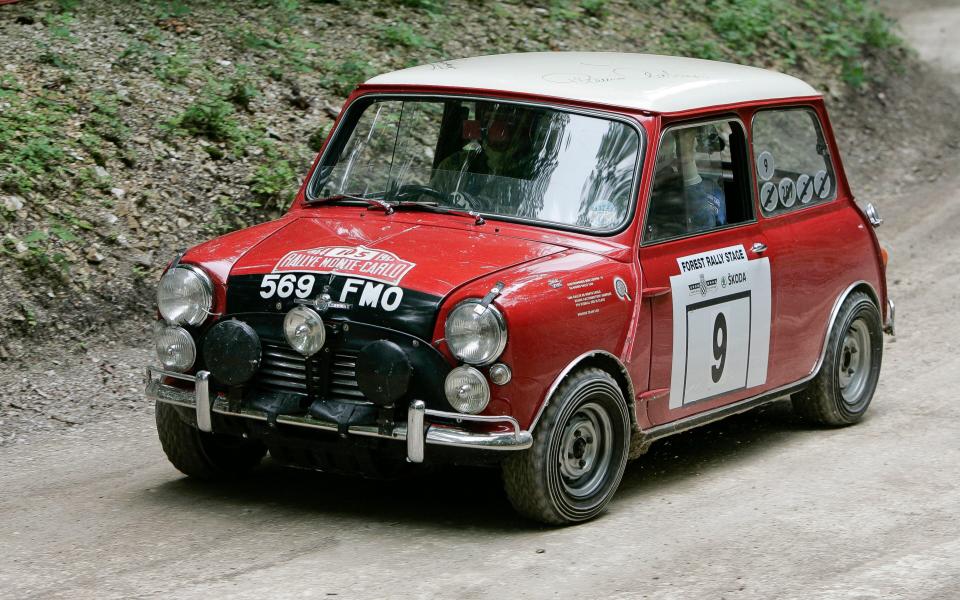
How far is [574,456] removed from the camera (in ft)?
19.2

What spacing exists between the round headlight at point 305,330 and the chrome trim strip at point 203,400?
1.41 ft

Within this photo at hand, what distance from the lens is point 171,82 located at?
11.0 m

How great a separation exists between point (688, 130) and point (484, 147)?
0.99 m

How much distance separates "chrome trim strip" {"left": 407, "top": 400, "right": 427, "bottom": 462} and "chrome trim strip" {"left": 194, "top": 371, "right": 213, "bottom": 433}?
→ 0.93 meters

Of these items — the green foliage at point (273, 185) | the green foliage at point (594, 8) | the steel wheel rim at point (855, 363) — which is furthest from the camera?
the green foliage at point (594, 8)

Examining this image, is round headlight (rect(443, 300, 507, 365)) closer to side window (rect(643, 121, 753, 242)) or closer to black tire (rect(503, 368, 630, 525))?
black tire (rect(503, 368, 630, 525))

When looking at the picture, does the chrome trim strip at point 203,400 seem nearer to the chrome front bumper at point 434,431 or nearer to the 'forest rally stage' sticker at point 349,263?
the chrome front bumper at point 434,431

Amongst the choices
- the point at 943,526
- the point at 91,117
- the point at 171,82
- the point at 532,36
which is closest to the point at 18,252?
the point at 91,117

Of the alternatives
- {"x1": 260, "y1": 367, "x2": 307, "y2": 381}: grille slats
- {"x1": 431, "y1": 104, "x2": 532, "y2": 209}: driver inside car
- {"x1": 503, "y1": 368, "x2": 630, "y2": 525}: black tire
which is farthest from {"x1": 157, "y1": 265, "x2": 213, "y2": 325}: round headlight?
{"x1": 503, "y1": 368, "x2": 630, "y2": 525}: black tire

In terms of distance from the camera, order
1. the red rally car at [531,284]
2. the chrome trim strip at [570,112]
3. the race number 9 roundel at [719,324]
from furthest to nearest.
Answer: the race number 9 roundel at [719,324] → the chrome trim strip at [570,112] → the red rally car at [531,284]

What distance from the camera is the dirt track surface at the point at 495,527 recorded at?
5.08m

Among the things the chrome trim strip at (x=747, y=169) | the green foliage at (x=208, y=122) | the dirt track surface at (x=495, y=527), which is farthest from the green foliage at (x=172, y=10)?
the chrome trim strip at (x=747, y=169)

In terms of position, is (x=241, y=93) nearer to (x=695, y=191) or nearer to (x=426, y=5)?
(x=426, y=5)

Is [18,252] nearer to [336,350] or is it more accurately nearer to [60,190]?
[60,190]
